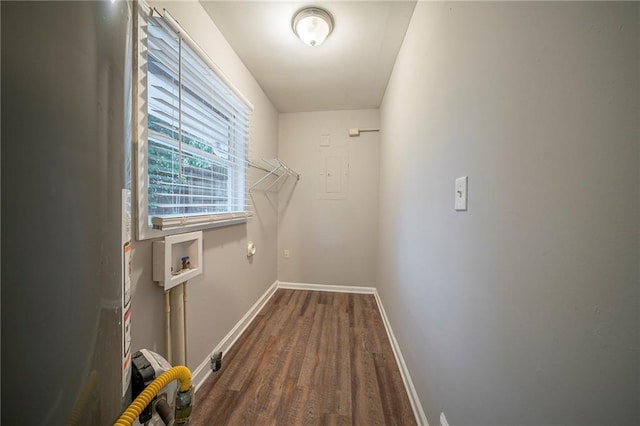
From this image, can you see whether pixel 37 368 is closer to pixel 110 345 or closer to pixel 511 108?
pixel 110 345

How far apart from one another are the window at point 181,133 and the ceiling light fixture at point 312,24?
61 centimetres

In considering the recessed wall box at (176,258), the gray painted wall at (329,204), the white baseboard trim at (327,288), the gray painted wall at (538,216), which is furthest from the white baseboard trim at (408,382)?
the recessed wall box at (176,258)

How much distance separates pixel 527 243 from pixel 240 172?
1808mm

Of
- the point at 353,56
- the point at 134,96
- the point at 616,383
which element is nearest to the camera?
the point at 616,383

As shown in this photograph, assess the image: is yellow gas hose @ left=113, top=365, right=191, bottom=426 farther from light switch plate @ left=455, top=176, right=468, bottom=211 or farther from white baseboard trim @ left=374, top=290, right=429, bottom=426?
white baseboard trim @ left=374, top=290, right=429, bottom=426

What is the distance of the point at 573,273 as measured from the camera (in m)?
0.41

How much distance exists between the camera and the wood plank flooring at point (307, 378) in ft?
3.80

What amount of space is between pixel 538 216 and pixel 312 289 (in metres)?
2.66

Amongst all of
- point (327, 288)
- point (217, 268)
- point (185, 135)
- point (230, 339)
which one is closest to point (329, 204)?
point (327, 288)

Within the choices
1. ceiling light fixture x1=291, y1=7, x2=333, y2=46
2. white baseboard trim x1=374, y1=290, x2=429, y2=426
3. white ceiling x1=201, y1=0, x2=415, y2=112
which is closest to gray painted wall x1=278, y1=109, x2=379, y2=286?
white ceiling x1=201, y1=0, x2=415, y2=112

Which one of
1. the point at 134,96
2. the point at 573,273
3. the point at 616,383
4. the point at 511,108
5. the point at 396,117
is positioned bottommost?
the point at 616,383

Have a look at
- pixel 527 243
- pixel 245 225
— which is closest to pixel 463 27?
pixel 527 243

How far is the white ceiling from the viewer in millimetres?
1335

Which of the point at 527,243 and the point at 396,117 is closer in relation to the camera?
the point at 527,243
